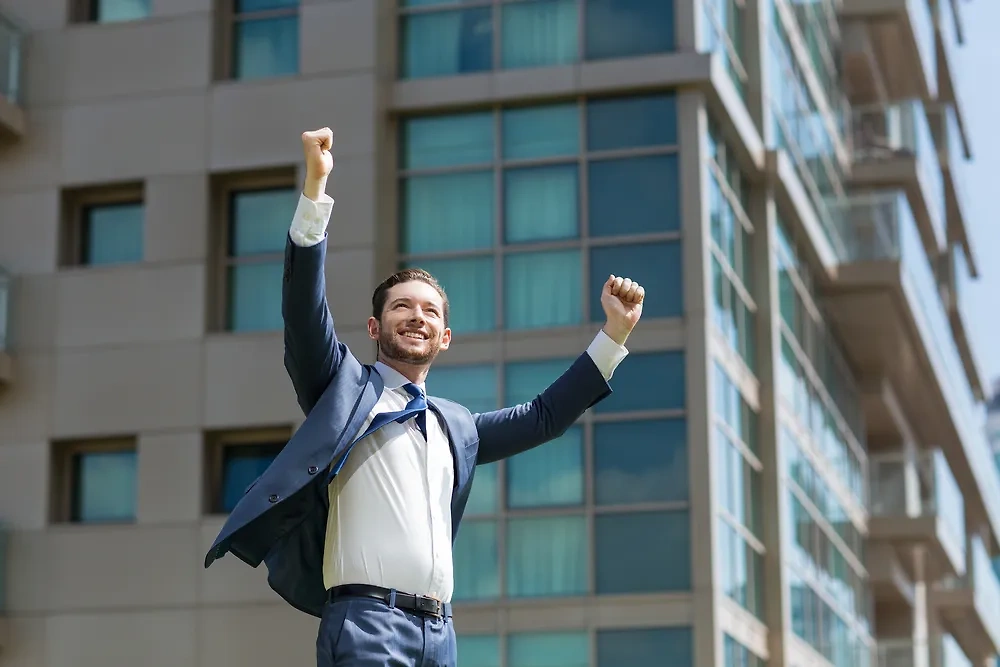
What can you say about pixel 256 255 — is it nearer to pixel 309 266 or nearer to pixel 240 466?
pixel 240 466

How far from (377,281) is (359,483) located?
1704 cm

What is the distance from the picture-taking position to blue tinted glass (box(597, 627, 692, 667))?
22.4 metres

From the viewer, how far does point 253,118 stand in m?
24.3

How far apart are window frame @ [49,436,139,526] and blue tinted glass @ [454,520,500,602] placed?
4.19 m

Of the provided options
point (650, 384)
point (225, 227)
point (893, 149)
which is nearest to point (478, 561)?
point (650, 384)

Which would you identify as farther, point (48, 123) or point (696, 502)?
point (48, 123)

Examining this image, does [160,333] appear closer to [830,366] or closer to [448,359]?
[448,359]

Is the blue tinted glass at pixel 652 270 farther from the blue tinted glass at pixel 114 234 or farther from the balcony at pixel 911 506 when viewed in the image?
the balcony at pixel 911 506

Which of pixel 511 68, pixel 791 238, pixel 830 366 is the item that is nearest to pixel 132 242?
pixel 511 68

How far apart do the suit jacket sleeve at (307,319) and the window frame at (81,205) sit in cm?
1923

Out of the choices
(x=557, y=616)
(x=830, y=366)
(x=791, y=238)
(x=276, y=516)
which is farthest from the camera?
(x=830, y=366)

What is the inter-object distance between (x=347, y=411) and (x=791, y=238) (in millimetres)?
23665

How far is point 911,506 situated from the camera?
1364 inches

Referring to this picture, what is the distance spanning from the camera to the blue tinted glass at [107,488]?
24.2 meters
